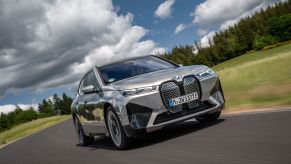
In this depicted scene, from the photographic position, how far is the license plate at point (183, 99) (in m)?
7.03

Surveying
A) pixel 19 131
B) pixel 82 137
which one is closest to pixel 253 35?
pixel 19 131

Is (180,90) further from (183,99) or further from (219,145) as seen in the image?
(219,145)

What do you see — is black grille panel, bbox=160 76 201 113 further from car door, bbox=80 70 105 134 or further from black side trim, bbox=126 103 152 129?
car door, bbox=80 70 105 134

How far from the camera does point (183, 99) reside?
7.09m

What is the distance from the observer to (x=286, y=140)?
5.20 metres

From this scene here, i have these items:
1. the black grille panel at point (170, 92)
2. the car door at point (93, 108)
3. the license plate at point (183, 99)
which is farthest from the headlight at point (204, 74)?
the car door at point (93, 108)

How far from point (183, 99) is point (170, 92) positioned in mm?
261

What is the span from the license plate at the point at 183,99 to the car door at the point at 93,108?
1432 mm

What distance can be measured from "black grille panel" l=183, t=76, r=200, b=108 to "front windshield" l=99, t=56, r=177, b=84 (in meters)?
1.34

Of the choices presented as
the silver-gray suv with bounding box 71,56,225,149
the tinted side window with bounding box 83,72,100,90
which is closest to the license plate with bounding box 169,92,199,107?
the silver-gray suv with bounding box 71,56,225,149

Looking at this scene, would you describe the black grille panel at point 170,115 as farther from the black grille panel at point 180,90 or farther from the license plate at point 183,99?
the license plate at point 183,99

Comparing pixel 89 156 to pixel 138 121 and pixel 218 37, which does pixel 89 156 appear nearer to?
pixel 138 121

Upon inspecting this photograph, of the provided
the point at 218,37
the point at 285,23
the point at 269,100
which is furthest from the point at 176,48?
the point at 269,100

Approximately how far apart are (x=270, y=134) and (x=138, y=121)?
6.99 feet
